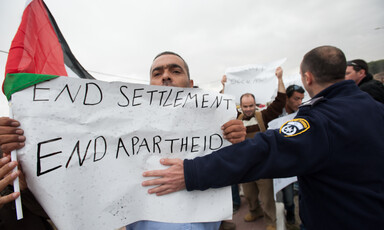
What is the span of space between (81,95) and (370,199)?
68.3 inches

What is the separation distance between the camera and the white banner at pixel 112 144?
2.79 ft

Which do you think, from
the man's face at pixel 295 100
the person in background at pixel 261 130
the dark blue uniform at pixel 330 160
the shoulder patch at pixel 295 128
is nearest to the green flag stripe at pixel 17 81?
the dark blue uniform at pixel 330 160

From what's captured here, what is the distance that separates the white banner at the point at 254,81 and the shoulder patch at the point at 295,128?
2.42 metres

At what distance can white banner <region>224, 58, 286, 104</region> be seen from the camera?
3.37 meters

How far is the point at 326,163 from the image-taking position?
3.32ft

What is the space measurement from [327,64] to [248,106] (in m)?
1.74

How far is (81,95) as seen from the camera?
955mm

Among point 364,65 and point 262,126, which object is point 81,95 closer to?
point 262,126

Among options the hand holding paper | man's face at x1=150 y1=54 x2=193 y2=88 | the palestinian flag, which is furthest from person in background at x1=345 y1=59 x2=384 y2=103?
the palestinian flag

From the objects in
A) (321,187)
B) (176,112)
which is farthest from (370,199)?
(176,112)

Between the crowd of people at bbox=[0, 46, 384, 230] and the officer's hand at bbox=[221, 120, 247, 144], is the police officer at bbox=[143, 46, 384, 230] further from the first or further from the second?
the officer's hand at bbox=[221, 120, 247, 144]

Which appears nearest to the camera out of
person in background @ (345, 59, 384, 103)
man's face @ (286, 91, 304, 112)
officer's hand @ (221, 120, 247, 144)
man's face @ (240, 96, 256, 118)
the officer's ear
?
officer's hand @ (221, 120, 247, 144)

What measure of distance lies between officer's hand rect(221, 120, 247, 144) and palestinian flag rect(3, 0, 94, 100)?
1020 millimetres

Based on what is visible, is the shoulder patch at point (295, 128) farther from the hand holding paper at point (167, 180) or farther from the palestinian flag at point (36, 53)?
the palestinian flag at point (36, 53)
